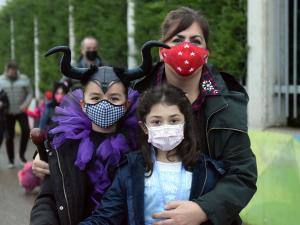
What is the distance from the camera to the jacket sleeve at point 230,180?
273 cm

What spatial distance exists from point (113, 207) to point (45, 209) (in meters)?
0.34

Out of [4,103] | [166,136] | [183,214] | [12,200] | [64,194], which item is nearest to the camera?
[183,214]

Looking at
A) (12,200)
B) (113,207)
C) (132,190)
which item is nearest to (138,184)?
(132,190)

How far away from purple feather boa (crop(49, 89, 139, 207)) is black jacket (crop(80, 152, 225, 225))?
0.14 m

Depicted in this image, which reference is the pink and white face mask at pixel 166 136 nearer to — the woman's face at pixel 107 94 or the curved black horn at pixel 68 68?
the woman's face at pixel 107 94

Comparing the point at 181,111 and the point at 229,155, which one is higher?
the point at 181,111

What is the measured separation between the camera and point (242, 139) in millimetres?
2842

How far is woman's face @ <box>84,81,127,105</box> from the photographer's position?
9.99ft

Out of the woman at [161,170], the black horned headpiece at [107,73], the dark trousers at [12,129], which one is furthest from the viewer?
the dark trousers at [12,129]

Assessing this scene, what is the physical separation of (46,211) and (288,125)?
8206mm

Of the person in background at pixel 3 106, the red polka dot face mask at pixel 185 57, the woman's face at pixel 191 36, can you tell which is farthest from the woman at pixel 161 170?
the person in background at pixel 3 106

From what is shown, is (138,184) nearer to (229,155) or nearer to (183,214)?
(183,214)

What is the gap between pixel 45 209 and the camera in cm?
297

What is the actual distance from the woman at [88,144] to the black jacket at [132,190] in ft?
0.46
